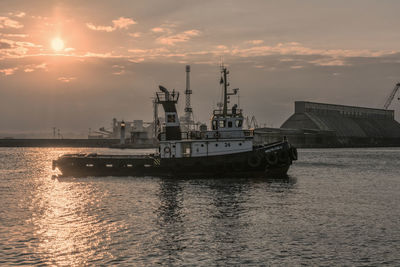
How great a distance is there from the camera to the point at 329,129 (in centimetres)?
16512

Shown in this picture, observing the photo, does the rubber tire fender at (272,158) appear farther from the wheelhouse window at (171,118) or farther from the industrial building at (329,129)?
the industrial building at (329,129)

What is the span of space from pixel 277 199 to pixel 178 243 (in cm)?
1450

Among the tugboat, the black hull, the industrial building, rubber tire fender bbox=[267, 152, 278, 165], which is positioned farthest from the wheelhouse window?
the industrial building

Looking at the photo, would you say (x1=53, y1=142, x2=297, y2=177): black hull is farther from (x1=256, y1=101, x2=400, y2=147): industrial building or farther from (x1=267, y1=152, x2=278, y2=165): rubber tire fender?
(x1=256, y1=101, x2=400, y2=147): industrial building

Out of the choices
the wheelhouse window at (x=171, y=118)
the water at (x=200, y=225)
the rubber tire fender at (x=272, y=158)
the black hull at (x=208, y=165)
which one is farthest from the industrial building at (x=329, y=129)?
the water at (x=200, y=225)

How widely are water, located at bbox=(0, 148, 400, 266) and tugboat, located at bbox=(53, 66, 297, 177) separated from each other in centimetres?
384

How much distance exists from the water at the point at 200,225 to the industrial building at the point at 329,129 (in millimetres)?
118102

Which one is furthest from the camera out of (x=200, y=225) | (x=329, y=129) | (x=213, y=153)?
(x=329, y=129)

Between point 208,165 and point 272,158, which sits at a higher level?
point 272,158

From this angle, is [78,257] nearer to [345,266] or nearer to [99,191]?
[345,266]

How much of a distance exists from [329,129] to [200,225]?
151 meters

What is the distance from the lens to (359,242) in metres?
19.4

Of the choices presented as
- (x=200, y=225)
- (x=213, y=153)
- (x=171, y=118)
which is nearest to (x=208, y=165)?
(x=213, y=153)

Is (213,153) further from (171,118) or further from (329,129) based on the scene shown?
(329,129)
